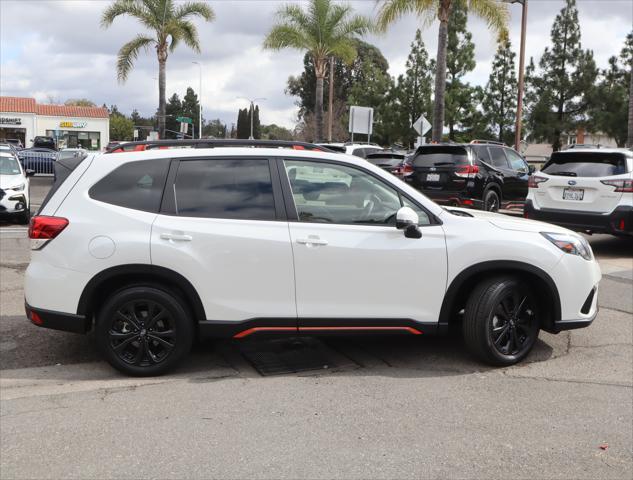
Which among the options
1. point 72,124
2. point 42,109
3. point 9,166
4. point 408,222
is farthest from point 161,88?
point 42,109

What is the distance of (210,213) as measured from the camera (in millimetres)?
4754

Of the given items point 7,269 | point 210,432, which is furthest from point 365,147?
point 210,432

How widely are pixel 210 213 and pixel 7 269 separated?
17.1 feet

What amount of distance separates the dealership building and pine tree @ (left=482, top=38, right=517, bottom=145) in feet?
130

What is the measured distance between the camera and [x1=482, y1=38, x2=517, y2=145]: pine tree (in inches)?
1660

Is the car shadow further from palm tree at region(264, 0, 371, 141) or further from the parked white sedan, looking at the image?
palm tree at region(264, 0, 371, 141)

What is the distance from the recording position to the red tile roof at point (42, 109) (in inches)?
2608

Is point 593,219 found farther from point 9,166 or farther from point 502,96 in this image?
point 502,96

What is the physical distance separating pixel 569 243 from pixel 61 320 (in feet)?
12.5

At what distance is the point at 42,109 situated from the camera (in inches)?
A: 2753

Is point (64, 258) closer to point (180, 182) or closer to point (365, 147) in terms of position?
point (180, 182)

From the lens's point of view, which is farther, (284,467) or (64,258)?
(64,258)

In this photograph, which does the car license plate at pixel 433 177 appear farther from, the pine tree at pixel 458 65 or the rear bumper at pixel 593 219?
the pine tree at pixel 458 65

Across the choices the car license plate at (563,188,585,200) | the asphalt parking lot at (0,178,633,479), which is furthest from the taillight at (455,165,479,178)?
the asphalt parking lot at (0,178,633,479)
